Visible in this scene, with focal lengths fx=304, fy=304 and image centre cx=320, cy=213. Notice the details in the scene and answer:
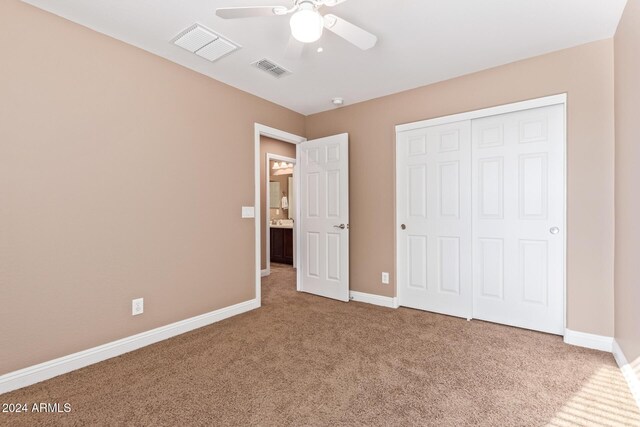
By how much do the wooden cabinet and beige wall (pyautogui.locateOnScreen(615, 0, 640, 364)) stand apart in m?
4.96

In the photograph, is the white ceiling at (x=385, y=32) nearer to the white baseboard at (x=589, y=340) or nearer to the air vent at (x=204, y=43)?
the air vent at (x=204, y=43)

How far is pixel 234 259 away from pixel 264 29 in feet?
7.41

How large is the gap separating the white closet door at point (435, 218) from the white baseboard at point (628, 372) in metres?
1.11

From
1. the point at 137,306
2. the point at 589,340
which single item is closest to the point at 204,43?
the point at 137,306

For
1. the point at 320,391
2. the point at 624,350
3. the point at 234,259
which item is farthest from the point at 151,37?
the point at 624,350

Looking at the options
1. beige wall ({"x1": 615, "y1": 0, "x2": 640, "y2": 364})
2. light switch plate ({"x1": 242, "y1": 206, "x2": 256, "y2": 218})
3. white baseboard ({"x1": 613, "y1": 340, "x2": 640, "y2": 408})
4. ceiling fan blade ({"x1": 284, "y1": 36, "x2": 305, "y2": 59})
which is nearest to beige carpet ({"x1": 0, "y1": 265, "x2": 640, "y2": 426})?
white baseboard ({"x1": 613, "y1": 340, "x2": 640, "y2": 408})

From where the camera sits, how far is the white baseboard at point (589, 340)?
2.44 m

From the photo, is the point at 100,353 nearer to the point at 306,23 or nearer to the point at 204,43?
the point at 204,43

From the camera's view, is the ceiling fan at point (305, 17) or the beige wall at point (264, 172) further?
the beige wall at point (264, 172)

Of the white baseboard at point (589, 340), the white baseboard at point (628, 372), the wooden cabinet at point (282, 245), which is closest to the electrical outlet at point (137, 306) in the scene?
the white baseboard at point (628, 372)

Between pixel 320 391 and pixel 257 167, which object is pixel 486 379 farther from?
pixel 257 167

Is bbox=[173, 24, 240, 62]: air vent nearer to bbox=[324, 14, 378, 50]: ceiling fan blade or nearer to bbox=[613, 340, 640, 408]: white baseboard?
bbox=[324, 14, 378, 50]: ceiling fan blade

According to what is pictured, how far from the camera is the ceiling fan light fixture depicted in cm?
166

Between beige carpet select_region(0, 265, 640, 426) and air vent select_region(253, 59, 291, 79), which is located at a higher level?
air vent select_region(253, 59, 291, 79)
